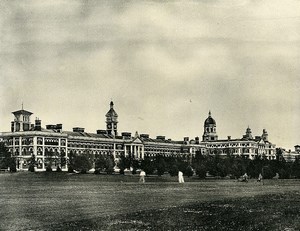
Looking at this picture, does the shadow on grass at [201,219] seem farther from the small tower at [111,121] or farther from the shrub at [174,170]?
the small tower at [111,121]

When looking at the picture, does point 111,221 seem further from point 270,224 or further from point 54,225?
point 270,224

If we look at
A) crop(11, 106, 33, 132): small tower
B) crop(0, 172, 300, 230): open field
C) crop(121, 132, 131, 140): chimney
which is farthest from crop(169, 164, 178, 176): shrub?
crop(121, 132, 131, 140): chimney

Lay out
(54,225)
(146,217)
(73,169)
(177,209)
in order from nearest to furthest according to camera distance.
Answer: (54,225) → (146,217) → (177,209) → (73,169)

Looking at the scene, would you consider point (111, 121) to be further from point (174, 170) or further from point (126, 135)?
point (174, 170)

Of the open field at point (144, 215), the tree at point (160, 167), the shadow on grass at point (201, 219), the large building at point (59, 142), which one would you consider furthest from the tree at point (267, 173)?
the large building at point (59, 142)

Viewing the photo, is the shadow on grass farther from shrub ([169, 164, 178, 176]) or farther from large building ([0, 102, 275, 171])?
large building ([0, 102, 275, 171])

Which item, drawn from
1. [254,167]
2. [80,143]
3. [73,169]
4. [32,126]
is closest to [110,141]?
[80,143]
